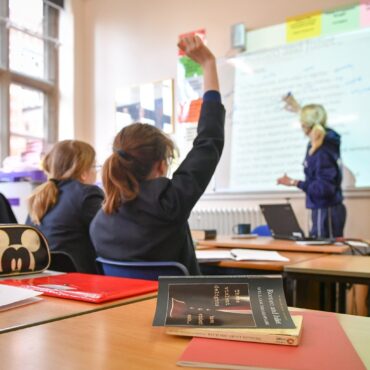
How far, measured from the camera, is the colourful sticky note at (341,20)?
3727mm

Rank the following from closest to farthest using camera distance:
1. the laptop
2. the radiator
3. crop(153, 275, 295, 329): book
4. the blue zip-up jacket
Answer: crop(153, 275, 295, 329): book < the laptop < the blue zip-up jacket < the radiator

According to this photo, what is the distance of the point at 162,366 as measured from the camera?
518mm

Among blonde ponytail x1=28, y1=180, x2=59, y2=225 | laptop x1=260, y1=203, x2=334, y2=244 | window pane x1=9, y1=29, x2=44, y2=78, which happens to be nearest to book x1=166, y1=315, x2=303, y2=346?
blonde ponytail x1=28, y1=180, x2=59, y2=225

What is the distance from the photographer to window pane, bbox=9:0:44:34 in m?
4.77

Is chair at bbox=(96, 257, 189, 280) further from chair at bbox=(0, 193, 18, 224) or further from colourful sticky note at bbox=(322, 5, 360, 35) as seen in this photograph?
colourful sticky note at bbox=(322, 5, 360, 35)

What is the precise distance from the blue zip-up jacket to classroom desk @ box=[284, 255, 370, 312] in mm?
1751

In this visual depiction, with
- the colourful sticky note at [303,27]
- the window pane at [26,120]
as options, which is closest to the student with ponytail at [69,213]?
the colourful sticky note at [303,27]

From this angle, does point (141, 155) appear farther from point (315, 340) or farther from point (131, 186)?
point (315, 340)

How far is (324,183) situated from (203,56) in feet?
6.92

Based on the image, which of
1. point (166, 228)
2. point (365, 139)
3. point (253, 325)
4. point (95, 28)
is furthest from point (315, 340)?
point (95, 28)

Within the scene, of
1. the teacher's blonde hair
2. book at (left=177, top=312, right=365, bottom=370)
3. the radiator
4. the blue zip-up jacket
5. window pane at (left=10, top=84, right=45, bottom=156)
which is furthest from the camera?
window pane at (left=10, top=84, right=45, bottom=156)

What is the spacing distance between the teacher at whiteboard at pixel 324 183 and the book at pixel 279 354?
287cm

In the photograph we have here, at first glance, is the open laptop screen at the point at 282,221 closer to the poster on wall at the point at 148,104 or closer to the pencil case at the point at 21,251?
the pencil case at the point at 21,251

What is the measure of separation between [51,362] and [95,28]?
5.47 m
